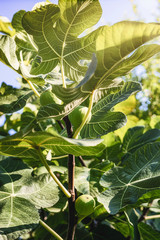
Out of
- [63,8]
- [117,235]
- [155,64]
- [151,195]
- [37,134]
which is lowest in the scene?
[155,64]

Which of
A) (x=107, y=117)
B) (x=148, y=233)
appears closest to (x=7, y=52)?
(x=107, y=117)

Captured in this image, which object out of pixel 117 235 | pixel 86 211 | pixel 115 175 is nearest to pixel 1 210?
pixel 86 211

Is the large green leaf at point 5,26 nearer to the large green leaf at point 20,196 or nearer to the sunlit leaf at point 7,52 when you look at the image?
the sunlit leaf at point 7,52

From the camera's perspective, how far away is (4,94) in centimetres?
105

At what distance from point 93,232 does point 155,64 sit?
5.30 meters

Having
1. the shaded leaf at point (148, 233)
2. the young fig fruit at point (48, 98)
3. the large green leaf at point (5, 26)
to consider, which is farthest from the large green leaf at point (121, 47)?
the shaded leaf at point (148, 233)

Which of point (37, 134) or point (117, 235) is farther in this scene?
point (117, 235)

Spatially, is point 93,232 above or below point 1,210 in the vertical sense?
below

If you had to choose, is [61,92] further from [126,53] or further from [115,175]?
[115,175]

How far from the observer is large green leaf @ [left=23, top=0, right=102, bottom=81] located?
2.36ft

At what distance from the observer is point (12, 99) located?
103 centimetres

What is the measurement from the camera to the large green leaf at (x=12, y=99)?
0.99 metres

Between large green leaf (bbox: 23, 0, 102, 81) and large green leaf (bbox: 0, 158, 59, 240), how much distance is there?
392 mm

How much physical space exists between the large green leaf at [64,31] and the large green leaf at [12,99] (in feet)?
0.56
